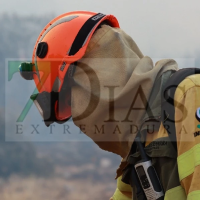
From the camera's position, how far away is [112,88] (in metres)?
3.23

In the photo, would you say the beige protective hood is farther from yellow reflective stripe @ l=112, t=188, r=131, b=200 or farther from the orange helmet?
yellow reflective stripe @ l=112, t=188, r=131, b=200

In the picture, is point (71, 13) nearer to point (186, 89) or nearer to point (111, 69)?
point (111, 69)

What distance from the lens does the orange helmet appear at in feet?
11.5

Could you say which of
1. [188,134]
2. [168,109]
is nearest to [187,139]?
[188,134]

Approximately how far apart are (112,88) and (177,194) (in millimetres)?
1009

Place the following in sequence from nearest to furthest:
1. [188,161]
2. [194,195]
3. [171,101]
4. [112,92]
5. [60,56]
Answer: [194,195]
[188,161]
[171,101]
[112,92]
[60,56]

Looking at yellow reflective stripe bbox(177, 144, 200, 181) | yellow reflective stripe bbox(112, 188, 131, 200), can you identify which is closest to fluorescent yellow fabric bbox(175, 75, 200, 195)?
yellow reflective stripe bbox(177, 144, 200, 181)

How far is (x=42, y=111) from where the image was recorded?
3766 millimetres

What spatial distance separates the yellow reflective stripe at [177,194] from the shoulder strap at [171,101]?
0.28 metres

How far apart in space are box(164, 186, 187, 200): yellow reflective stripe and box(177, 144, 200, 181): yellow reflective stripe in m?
0.10

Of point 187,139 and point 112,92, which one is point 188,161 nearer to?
point 187,139

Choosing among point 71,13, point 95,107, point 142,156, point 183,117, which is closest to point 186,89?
point 183,117

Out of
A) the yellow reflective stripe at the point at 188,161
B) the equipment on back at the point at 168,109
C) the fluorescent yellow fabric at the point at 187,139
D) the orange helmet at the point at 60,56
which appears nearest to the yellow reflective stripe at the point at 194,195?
the fluorescent yellow fabric at the point at 187,139

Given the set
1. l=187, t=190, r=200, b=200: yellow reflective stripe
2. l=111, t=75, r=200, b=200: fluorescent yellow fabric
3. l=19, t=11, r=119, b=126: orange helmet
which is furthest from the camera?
l=19, t=11, r=119, b=126: orange helmet
